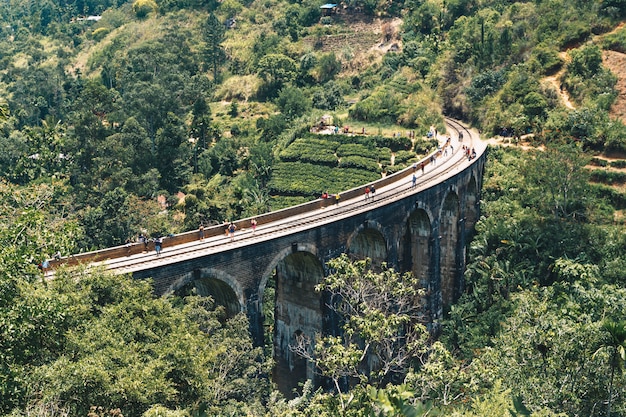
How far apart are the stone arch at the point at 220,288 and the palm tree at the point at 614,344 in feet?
48.0

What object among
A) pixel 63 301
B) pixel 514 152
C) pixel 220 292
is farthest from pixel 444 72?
pixel 63 301

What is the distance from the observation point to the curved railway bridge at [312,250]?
27594 mm

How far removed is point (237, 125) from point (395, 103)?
19.4 metres

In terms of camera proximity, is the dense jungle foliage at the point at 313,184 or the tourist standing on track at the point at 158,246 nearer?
the dense jungle foliage at the point at 313,184

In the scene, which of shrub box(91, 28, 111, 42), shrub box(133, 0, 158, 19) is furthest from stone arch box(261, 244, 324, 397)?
shrub box(91, 28, 111, 42)

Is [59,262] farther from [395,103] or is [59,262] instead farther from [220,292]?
[395,103]

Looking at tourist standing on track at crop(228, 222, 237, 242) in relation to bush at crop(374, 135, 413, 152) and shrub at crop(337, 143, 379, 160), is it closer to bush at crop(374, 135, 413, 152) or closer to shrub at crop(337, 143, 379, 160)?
shrub at crop(337, 143, 379, 160)

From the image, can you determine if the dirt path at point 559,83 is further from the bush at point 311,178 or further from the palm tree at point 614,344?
the palm tree at point 614,344

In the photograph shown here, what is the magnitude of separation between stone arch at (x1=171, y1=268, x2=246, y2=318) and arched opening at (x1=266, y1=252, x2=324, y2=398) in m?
4.91

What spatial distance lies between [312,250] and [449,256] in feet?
67.2

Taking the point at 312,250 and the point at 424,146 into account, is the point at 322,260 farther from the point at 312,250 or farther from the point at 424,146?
the point at 424,146

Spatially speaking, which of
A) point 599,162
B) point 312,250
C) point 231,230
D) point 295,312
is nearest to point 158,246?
point 231,230

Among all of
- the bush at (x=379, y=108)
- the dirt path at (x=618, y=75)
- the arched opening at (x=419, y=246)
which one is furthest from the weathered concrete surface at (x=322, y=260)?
the bush at (x=379, y=108)

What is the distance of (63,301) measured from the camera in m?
18.7
